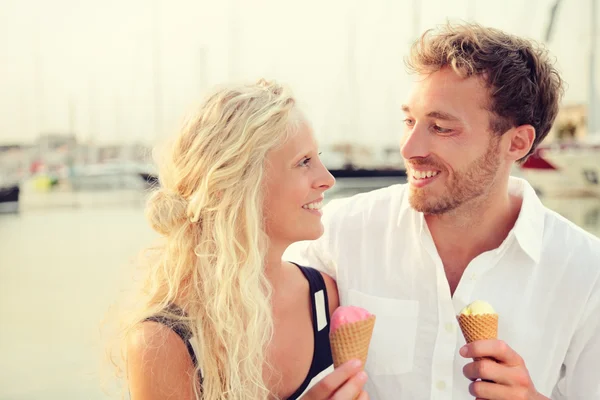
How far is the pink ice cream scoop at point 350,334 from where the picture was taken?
2.03 m

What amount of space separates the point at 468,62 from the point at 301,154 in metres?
0.86

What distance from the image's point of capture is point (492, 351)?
5.99 ft

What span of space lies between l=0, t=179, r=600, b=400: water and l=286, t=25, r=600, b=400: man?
997mm

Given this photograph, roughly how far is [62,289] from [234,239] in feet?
26.9

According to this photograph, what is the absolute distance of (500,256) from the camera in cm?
255

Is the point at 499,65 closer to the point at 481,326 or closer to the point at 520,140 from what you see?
the point at 520,140

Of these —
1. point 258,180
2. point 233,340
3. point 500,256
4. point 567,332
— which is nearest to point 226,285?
point 233,340

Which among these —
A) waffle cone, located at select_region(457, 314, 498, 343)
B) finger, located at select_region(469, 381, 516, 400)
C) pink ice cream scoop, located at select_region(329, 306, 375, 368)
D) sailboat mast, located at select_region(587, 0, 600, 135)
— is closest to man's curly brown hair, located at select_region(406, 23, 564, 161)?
waffle cone, located at select_region(457, 314, 498, 343)

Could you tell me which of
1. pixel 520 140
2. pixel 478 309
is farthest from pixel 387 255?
pixel 520 140

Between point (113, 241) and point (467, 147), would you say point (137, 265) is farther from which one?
point (113, 241)

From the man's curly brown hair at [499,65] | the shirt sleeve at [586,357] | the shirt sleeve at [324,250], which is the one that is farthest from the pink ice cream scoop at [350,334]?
the man's curly brown hair at [499,65]

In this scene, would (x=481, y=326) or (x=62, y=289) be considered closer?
(x=481, y=326)

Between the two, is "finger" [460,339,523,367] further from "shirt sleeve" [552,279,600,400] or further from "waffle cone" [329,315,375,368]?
"shirt sleeve" [552,279,600,400]

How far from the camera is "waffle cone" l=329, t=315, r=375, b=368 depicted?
2025 millimetres
